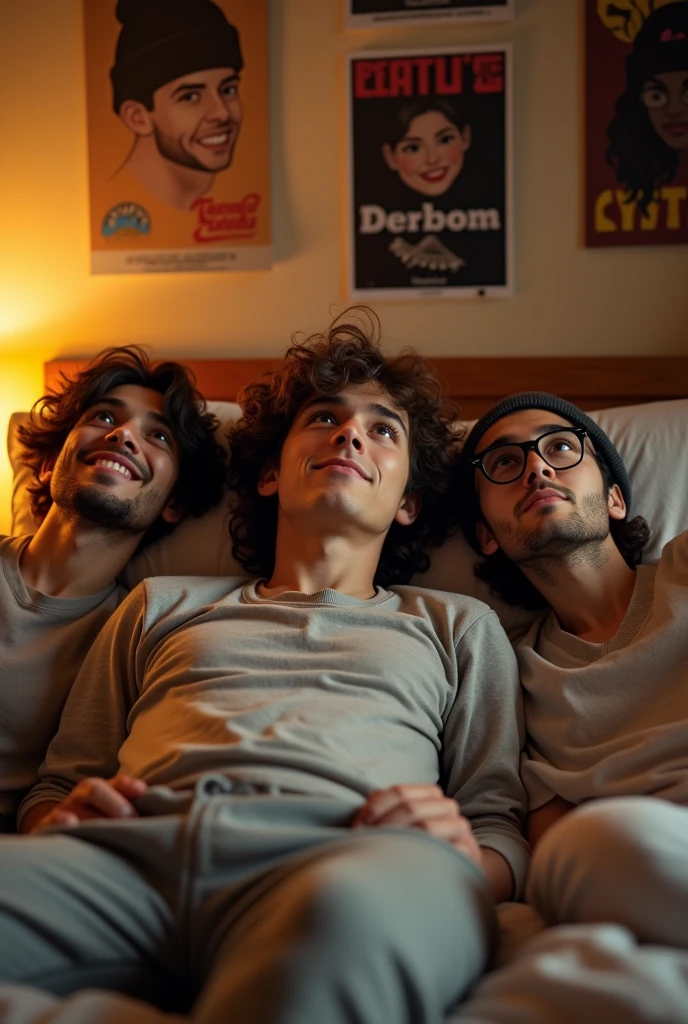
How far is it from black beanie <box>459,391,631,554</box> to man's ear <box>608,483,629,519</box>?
0.5 inches

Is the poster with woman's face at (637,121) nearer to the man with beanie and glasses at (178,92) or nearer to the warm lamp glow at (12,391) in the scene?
the man with beanie and glasses at (178,92)

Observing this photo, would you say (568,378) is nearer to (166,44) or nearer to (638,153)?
(638,153)

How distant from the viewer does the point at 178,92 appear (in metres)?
2.37

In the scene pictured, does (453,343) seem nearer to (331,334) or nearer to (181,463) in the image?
(331,334)

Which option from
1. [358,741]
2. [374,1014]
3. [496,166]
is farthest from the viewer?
[496,166]

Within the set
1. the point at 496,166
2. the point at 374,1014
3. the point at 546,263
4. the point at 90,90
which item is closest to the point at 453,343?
the point at 546,263

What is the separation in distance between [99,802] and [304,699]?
312 mm

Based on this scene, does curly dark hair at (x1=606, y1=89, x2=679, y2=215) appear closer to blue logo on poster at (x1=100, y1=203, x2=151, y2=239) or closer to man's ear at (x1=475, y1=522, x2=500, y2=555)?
man's ear at (x1=475, y1=522, x2=500, y2=555)

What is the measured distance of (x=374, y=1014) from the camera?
0.79m

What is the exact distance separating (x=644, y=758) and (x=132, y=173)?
187cm

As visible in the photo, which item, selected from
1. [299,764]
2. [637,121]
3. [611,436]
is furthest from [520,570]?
[637,121]

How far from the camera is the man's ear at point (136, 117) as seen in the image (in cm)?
238

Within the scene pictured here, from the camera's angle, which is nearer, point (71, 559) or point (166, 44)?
point (71, 559)

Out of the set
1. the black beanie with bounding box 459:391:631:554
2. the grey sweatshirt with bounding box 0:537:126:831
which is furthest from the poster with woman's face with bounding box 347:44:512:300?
the grey sweatshirt with bounding box 0:537:126:831
